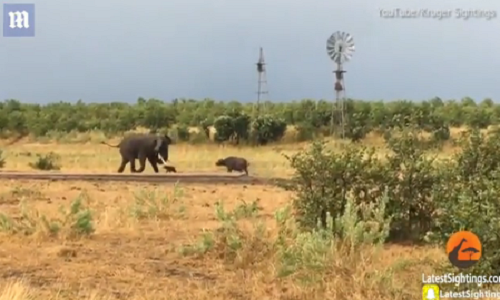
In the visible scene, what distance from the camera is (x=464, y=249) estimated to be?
7293 mm

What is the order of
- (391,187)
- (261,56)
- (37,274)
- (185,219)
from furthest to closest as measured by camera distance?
(261,56) < (185,219) < (391,187) < (37,274)

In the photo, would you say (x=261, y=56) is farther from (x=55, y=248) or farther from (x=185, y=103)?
(x=55, y=248)

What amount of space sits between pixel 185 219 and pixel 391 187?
3.28 metres

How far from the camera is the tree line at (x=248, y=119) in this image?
41.7m

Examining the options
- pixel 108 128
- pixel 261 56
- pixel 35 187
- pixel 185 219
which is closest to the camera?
pixel 185 219

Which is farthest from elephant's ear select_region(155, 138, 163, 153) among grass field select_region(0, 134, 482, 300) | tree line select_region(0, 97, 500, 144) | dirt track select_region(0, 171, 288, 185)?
tree line select_region(0, 97, 500, 144)

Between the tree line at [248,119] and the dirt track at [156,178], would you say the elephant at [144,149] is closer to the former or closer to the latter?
the dirt track at [156,178]

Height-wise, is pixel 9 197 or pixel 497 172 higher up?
pixel 497 172

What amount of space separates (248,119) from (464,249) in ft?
115

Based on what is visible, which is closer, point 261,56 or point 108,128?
point 261,56

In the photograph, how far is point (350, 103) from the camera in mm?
53562

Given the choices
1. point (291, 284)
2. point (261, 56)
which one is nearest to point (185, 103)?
point (261, 56)

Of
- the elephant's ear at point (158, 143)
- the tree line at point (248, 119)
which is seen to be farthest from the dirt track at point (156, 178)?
the tree line at point (248, 119)

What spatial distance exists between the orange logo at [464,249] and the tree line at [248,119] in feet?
97.6
